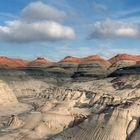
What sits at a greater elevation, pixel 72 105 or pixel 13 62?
pixel 13 62

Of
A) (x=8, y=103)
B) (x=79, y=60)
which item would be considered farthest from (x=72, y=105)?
(x=79, y=60)

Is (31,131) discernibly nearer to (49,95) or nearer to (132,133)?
(132,133)

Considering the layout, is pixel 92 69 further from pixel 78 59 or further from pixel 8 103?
pixel 8 103

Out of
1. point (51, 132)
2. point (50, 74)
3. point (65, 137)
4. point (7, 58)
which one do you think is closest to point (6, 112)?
point (51, 132)

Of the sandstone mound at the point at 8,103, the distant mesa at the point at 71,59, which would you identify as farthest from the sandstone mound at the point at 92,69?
the sandstone mound at the point at 8,103

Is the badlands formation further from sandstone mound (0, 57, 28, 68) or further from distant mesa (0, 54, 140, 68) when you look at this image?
sandstone mound (0, 57, 28, 68)

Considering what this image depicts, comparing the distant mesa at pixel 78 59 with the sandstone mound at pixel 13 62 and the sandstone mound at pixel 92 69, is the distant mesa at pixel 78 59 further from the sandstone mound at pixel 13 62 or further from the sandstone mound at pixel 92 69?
the sandstone mound at pixel 13 62

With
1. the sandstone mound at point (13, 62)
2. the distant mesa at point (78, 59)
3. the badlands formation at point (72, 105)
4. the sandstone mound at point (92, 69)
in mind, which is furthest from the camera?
the sandstone mound at point (13, 62)

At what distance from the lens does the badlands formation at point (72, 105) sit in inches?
1258

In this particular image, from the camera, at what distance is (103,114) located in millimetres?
32531

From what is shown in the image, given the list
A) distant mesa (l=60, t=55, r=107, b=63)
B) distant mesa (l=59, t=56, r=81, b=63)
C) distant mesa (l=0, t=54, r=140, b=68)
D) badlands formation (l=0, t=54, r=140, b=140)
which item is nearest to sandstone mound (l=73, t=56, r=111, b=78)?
badlands formation (l=0, t=54, r=140, b=140)

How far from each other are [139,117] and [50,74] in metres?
87.3

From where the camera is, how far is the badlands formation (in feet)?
105

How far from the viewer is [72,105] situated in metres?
54.0
